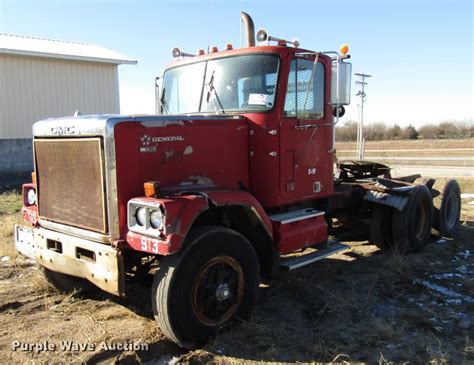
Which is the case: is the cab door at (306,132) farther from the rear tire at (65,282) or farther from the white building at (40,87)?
the white building at (40,87)

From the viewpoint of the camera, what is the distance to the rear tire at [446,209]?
26.3 ft

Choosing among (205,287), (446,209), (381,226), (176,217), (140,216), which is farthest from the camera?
(446,209)

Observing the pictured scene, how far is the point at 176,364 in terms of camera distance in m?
3.75

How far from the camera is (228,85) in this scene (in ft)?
17.0

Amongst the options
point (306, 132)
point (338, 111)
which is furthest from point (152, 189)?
point (338, 111)

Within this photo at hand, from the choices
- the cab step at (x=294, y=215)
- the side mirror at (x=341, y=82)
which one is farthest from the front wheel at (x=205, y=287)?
the side mirror at (x=341, y=82)

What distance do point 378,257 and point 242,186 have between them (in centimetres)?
290

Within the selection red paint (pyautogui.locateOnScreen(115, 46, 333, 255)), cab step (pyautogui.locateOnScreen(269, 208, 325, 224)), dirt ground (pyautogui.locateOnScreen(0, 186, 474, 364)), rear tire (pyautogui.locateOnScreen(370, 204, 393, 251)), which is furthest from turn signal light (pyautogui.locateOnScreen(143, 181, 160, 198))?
rear tire (pyautogui.locateOnScreen(370, 204, 393, 251))

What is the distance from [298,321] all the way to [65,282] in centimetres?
259

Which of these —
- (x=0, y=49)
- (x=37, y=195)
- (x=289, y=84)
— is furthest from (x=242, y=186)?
(x=0, y=49)

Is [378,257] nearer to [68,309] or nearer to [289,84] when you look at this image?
[289,84]

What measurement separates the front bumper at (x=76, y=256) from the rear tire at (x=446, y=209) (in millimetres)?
5951

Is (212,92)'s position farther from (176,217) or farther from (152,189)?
(176,217)

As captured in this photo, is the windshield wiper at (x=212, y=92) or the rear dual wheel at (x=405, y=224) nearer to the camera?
the windshield wiper at (x=212, y=92)
